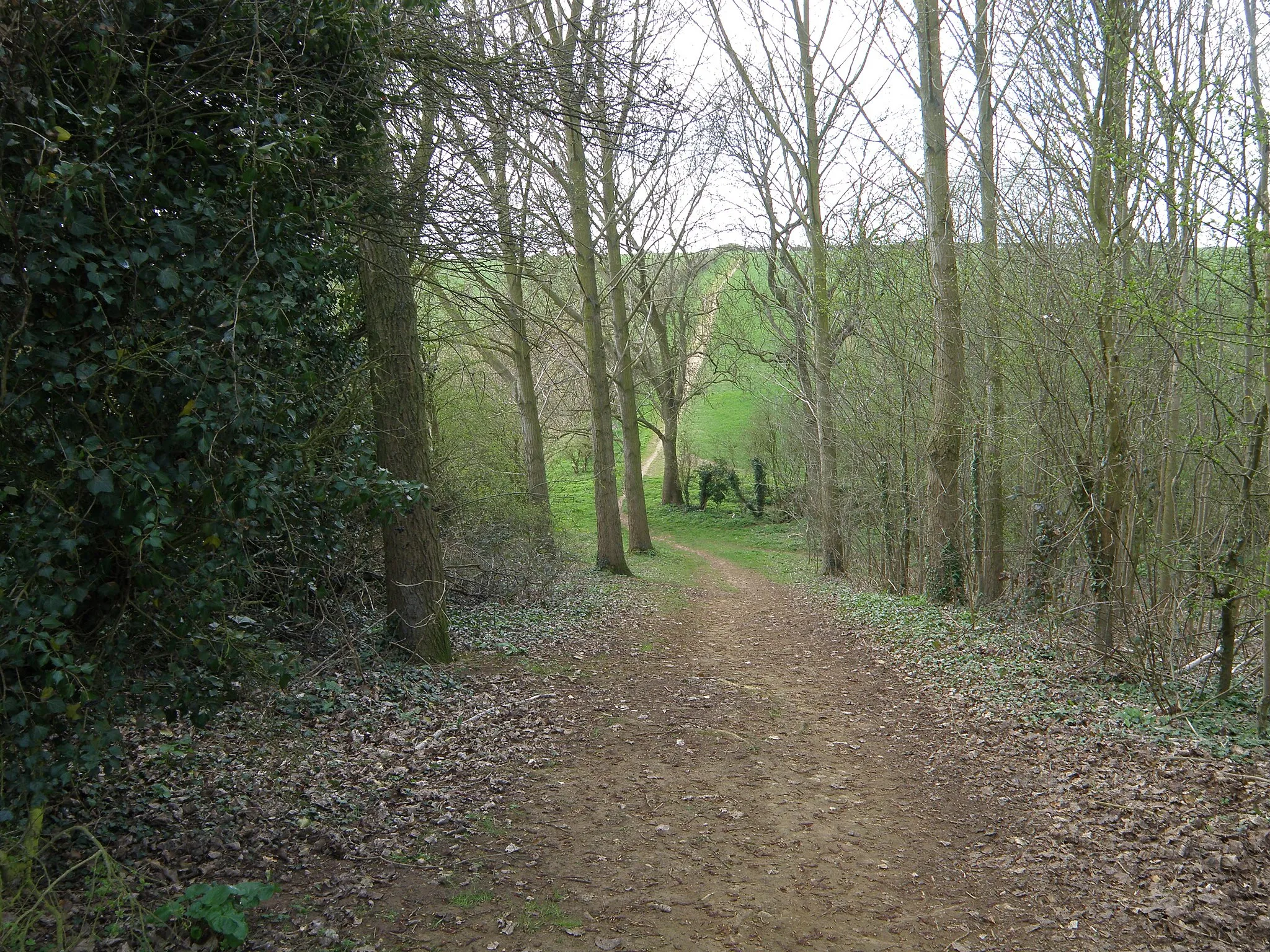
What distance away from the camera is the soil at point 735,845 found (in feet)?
13.0

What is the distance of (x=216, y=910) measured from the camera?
11.5 ft

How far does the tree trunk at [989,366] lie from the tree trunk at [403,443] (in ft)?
22.3

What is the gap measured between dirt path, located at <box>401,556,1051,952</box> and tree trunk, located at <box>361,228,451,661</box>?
164 cm

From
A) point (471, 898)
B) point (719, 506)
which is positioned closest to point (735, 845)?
point (471, 898)

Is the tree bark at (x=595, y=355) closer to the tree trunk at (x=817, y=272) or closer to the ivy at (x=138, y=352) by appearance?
the tree trunk at (x=817, y=272)

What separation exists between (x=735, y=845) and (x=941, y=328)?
9.27m

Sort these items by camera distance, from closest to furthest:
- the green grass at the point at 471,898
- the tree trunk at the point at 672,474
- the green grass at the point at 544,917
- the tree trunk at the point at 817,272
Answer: the green grass at the point at 544,917 → the green grass at the point at 471,898 → the tree trunk at the point at 817,272 → the tree trunk at the point at 672,474

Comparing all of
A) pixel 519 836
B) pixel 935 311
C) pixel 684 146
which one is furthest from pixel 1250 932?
pixel 684 146

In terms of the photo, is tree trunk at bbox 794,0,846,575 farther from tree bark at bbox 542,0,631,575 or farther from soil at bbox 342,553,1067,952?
soil at bbox 342,553,1067,952

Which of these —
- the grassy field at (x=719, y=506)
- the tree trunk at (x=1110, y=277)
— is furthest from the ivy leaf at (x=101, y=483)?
the grassy field at (x=719, y=506)

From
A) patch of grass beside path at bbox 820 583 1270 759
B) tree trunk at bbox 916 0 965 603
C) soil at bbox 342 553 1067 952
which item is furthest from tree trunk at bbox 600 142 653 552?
soil at bbox 342 553 1067 952

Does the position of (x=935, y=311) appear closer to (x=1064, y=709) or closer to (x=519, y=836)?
(x=1064, y=709)

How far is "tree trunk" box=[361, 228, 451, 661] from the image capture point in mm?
7996

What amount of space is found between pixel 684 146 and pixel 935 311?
799 centimetres
